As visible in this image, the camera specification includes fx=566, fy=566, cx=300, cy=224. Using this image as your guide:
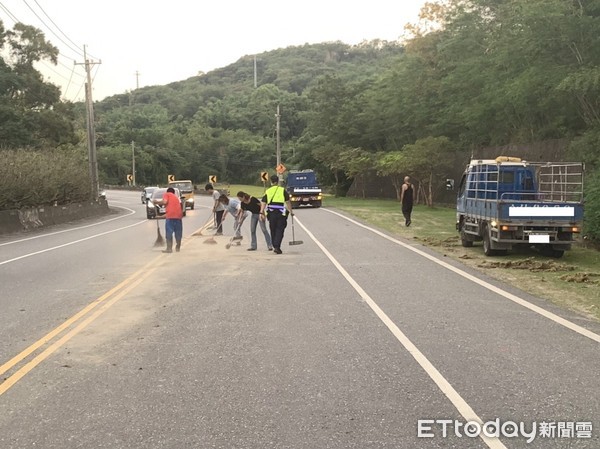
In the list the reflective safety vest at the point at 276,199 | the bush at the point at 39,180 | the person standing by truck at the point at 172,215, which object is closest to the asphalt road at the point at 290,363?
the reflective safety vest at the point at 276,199

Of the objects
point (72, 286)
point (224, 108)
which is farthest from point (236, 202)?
point (224, 108)

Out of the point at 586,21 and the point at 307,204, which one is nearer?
the point at 586,21

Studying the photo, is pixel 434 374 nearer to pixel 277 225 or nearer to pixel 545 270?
pixel 545 270

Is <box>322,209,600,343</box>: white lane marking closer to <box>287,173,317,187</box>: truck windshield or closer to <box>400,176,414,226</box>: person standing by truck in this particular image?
<box>400,176,414,226</box>: person standing by truck

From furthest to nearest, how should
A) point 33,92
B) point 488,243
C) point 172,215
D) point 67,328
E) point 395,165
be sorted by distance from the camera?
point 33,92 < point 395,165 < point 172,215 < point 488,243 < point 67,328

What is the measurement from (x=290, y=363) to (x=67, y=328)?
9.77ft

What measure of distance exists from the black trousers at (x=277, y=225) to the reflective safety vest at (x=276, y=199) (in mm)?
152

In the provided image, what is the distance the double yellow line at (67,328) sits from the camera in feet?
17.1

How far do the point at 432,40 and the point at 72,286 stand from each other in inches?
1461

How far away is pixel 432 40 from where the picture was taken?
135 ft

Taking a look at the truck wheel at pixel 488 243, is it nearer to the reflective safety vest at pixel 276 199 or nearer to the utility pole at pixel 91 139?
the reflective safety vest at pixel 276 199

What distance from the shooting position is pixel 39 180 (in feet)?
88.4

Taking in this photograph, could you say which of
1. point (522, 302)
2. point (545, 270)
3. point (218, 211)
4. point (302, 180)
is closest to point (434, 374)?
point (522, 302)

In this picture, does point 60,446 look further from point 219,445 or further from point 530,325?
point 530,325
